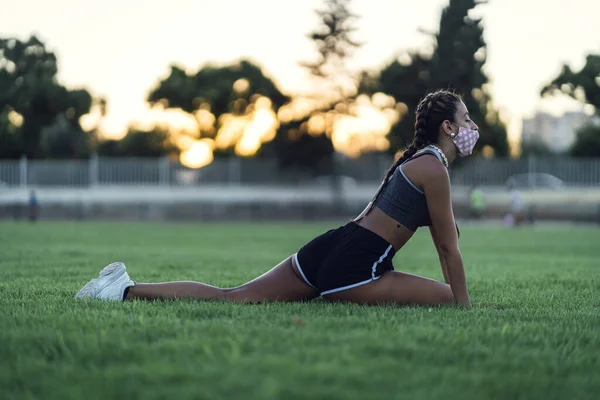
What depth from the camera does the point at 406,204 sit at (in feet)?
16.8

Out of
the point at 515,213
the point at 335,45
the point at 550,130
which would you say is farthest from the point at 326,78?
the point at 550,130

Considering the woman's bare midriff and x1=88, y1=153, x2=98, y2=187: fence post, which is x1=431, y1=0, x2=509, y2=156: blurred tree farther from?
the woman's bare midriff

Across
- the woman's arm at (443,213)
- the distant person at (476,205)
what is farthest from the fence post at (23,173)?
the woman's arm at (443,213)

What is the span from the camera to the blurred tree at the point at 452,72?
30188mm

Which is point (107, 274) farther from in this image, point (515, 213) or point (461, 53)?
point (461, 53)

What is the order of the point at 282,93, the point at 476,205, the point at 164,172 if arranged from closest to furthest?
the point at 476,205 → the point at 164,172 → the point at 282,93

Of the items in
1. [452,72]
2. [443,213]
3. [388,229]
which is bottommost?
[388,229]

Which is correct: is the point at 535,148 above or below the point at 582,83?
above

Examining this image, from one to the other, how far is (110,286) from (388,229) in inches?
74.1

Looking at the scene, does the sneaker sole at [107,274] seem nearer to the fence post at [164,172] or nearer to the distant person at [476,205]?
the distant person at [476,205]

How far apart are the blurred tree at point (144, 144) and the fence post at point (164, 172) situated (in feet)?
66.2

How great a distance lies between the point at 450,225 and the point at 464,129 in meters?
0.66

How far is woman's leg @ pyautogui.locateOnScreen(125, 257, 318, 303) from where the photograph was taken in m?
5.19

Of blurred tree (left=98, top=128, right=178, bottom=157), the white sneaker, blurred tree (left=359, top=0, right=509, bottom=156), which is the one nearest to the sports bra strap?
the white sneaker
